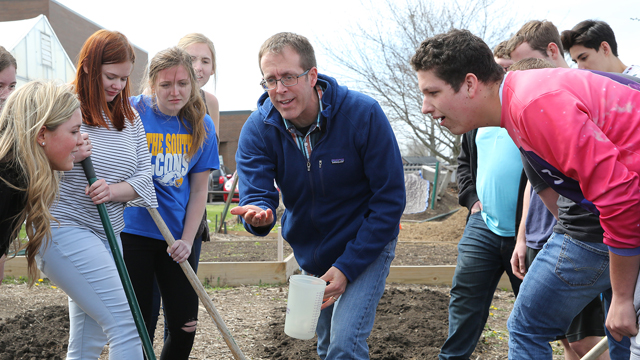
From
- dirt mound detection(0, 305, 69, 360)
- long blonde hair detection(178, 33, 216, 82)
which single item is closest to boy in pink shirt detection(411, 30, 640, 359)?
long blonde hair detection(178, 33, 216, 82)

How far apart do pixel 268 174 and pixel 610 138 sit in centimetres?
160

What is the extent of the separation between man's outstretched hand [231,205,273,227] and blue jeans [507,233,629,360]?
47.5 inches

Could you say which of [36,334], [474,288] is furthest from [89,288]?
[36,334]

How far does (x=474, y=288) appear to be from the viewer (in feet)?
10.1

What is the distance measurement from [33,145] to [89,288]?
67cm

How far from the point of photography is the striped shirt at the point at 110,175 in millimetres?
2340

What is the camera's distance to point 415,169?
2083 centimetres

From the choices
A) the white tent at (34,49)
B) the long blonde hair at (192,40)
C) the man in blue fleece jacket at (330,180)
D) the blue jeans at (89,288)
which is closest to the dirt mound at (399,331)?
the man in blue fleece jacket at (330,180)

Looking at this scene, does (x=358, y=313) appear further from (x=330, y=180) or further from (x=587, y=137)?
(x=587, y=137)

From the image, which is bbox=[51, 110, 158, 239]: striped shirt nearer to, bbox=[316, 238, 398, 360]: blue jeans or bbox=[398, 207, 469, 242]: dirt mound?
bbox=[316, 238, 398, 360]: blue jeans

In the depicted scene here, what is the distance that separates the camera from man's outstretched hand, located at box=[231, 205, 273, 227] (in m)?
2.31

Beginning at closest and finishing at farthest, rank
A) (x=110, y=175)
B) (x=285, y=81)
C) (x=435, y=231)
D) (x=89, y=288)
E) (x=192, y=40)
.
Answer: (x=89, y=288), (x=285, y=81), (x=110, y=175), (x=192, y=40), (x=435, y=231)

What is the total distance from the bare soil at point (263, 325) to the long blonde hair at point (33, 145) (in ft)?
6.87

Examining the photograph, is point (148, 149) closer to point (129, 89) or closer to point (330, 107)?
point (129, 89)
